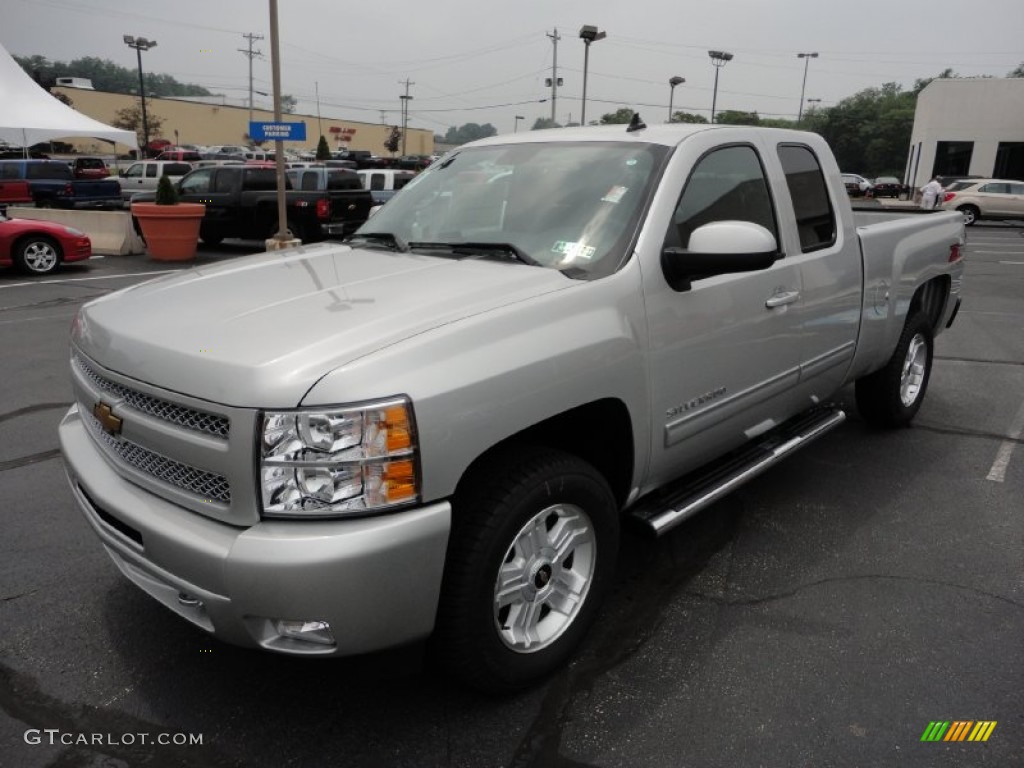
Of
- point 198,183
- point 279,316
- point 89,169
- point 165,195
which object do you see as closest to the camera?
point 279,316

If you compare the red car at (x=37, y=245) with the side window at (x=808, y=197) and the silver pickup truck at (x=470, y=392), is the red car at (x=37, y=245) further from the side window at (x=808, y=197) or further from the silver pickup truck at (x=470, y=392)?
the side window at (x=808, y=197)

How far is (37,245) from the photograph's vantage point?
1248 centimetres

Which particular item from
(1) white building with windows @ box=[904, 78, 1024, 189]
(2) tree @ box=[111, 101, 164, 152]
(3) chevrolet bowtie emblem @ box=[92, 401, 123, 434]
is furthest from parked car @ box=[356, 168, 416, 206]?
(2) tree @ box=[111, 101, 164, 152]

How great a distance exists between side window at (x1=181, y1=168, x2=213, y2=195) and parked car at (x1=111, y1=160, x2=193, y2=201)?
12.0 meters

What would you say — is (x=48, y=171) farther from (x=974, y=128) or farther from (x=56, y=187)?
(x=974, y=128)

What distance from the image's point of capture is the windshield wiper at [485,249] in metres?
2.96

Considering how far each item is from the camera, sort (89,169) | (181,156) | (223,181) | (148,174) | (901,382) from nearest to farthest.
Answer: (901,382), (223,181), (89,169), (148,174), (181,156)

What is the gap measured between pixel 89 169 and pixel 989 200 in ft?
105

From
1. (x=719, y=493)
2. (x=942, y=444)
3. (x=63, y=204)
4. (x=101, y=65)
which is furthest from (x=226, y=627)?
(x=101, y=65)

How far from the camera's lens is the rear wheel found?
12297mm

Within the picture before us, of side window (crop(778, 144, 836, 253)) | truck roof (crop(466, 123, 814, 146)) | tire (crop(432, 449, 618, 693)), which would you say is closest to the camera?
tire (crop(432, 449, 618, 693))

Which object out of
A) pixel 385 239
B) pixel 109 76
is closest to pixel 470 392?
pixel 385 239

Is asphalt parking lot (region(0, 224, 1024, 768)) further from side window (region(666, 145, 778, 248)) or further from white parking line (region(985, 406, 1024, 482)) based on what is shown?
side window (region(666, 145, 778, 248))

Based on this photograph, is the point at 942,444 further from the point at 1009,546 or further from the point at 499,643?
the point at 499,643
